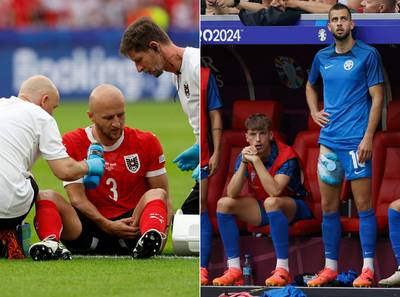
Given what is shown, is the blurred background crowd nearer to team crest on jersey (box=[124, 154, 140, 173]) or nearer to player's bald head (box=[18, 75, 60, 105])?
team crest on jersey (box=[124, 154, 140, 173])

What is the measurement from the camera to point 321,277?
736 centimetres

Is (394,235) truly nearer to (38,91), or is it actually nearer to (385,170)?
(385,170)

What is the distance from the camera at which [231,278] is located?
23.9 ft

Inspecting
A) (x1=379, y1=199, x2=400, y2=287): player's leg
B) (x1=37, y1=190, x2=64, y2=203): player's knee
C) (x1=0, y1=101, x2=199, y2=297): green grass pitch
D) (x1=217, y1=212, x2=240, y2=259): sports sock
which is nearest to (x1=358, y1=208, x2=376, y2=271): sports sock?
(x1=379, y1=199, x2=400, y2=287): player's leg

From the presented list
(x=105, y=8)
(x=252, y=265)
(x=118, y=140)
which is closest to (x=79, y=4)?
(x=105, y=8)

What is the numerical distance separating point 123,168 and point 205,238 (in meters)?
2.16

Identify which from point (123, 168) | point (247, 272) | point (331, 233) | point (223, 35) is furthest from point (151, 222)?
point (223, 35)

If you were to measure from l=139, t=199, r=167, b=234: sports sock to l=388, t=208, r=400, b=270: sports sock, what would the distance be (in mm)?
1968

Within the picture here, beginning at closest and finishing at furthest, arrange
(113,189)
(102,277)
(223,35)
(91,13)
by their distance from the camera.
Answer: (223,35) → (102,277) → (113,189) → (91,13)

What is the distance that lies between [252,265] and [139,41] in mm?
2017

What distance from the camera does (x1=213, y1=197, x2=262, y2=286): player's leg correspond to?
735 cm

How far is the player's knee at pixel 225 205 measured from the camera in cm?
735

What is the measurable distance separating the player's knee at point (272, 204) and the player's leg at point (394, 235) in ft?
2.07

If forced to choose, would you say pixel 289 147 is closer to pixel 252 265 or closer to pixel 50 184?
pixel 252 265
